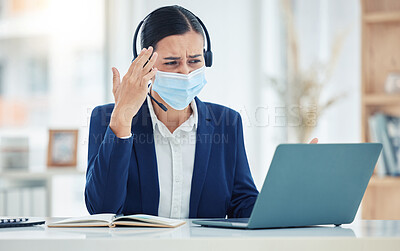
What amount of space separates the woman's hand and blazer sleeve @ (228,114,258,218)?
15.1 inches

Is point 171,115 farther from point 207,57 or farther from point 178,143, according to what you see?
point 207,57

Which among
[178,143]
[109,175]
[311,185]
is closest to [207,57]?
[178,143]

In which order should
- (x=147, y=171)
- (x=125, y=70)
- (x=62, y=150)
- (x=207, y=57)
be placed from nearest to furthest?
(x=147, y=171), (x=207, y=57), (x=62, y=150), (x=125, y=70)

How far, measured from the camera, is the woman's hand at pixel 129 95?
1.21m

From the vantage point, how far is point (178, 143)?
1.45 m

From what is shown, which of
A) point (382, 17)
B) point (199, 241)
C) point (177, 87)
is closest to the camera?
point (199, 241)

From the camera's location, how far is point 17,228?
3.20 feet

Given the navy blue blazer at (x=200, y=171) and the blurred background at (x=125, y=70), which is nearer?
the navy blue blazer at (x=200, y=171)

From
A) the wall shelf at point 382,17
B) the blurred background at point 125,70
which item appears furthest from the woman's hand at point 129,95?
the wall shelf at point 382,17

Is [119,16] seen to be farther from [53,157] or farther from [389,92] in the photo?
[389,92]

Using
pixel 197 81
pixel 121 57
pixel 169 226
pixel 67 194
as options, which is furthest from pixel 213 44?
pixel 169 226

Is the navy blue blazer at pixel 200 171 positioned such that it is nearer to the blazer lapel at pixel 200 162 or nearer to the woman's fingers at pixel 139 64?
the blazer lapel at pixel 200 162

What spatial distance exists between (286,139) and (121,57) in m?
1.16

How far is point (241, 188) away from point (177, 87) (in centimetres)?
36
